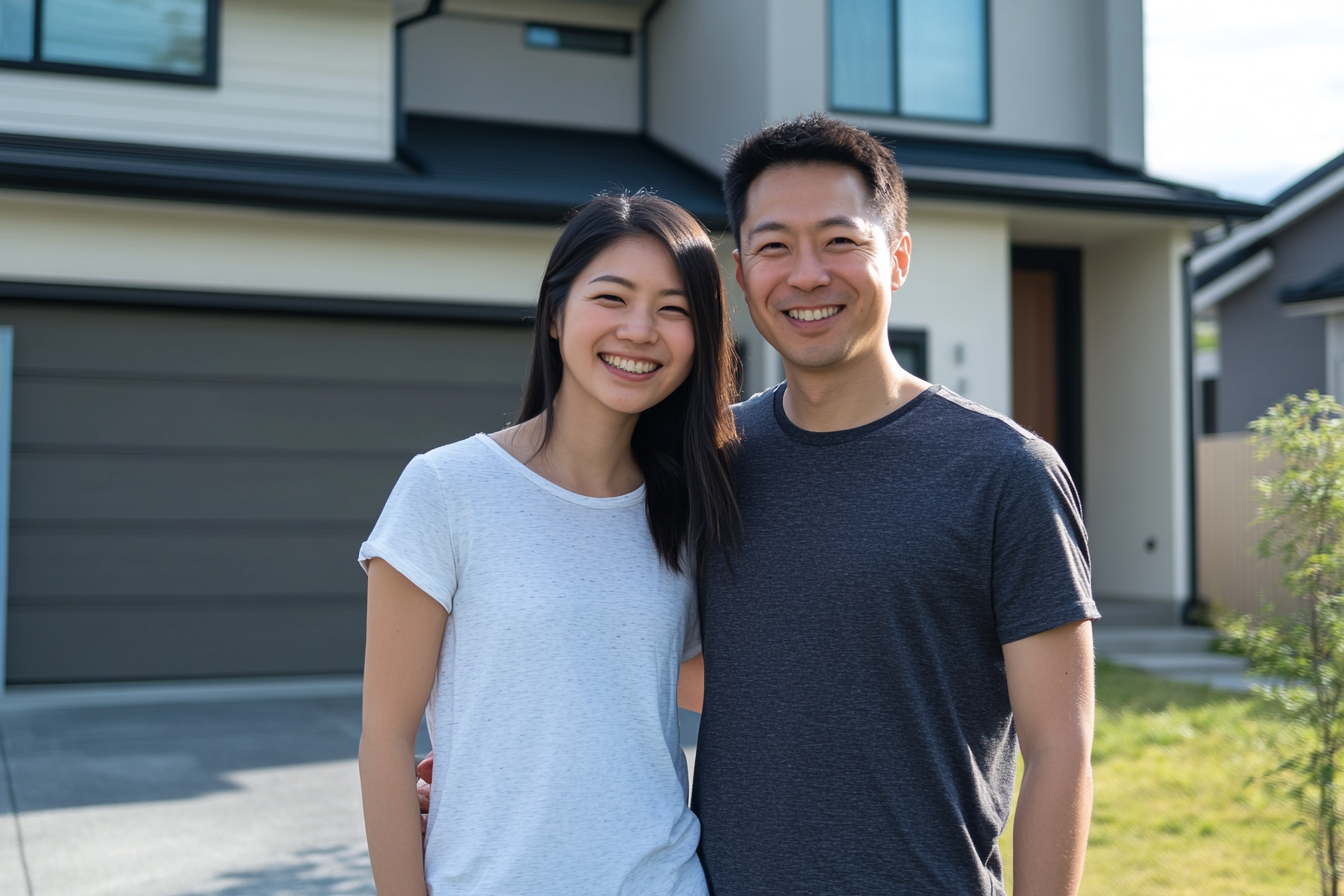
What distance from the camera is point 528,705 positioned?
72.7 inches

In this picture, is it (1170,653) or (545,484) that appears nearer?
(545,484)

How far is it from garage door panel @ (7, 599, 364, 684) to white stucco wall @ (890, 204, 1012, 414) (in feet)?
15.9

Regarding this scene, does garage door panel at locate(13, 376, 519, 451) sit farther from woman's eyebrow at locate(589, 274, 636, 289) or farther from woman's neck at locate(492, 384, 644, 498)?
woman's eyebrow at locate(589, 274, 636, 289)

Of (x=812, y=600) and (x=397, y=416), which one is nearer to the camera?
(x=812, y=600)

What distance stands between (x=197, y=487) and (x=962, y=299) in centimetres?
596

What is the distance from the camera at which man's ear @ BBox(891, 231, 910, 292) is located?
7.10 feet

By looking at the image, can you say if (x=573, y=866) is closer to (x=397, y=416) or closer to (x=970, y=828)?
(x=970, y=828)

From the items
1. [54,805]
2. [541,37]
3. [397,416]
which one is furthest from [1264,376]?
[54,805]

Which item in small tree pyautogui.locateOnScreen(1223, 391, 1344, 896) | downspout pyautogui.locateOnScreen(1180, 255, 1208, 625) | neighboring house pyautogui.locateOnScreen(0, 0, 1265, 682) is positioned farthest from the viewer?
downspout pyautogui.locateOnScreen(1180, 255, 1208, 625)

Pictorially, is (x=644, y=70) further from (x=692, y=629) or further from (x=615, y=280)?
(x=692, y=629)

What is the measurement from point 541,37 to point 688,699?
31.0 feet

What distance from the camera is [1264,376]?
1505cm

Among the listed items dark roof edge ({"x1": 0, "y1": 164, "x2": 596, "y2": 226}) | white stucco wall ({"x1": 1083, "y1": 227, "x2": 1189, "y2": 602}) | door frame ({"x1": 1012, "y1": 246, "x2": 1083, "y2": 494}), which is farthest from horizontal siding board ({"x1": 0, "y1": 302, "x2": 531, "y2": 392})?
white stucco wall ({"x1": 1083, "y1": 227, "x2": 1189, "y2": 602})

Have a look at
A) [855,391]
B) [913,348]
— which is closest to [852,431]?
[855,391]
